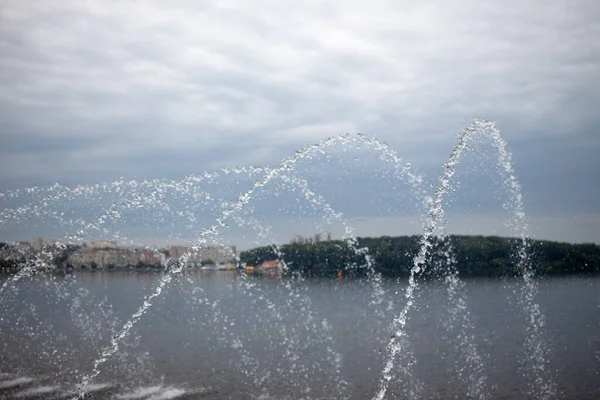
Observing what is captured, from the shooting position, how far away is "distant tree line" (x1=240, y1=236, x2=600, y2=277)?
100750mm

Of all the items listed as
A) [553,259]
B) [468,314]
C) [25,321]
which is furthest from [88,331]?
[553,259]

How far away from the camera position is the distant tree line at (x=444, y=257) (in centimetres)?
10075

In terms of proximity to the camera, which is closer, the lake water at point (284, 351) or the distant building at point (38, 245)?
the lake water at point (284, 351)

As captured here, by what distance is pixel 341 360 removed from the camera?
1254 inches

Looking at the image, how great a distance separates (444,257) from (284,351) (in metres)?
97.5

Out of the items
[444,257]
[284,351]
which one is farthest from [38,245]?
[444,257]

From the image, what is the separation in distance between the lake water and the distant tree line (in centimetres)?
3965

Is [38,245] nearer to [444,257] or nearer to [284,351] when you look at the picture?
[284,351]

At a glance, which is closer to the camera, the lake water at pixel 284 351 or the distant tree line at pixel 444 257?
the lake water at pixel 284 351

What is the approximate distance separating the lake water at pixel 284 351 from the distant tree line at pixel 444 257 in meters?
39.6

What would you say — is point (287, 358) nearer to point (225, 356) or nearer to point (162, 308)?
point (225, 356)

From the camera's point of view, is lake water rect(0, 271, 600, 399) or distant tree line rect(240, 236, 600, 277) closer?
lake water rect(0, 271, 600, 399)

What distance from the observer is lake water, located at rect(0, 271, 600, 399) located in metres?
26.3

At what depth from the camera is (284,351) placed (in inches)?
1369
